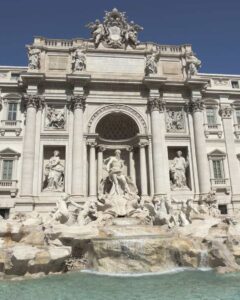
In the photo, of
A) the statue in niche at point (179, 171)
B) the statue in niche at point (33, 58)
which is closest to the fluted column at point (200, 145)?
the statue in niche at point (179, 171)

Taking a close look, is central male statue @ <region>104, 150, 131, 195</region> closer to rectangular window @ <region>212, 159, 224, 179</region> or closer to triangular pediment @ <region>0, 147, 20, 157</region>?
triangular pediment @ <region>0, 147, 20, 157</region>

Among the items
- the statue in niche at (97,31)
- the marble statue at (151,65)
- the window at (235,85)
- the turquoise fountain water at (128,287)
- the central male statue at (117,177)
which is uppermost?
the statue in niche at (97,31)

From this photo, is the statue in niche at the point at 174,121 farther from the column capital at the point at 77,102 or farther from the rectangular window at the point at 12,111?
the rectangular window at the point at 12,111

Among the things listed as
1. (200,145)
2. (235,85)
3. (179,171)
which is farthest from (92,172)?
(235,85)

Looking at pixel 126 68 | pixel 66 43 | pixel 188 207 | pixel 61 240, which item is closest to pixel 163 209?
pixel 188 207

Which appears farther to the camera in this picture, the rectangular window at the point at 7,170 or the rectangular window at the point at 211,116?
the rectangular window at the point at 211,116

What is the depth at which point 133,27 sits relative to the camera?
83.4ft

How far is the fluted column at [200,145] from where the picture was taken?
21.5 metres

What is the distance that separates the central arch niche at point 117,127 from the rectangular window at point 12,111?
6406mm

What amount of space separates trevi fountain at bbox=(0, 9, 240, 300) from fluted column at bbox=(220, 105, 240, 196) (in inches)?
3.6

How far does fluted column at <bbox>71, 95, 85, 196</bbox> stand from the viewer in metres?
20.1

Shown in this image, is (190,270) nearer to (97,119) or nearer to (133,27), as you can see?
(97,119)

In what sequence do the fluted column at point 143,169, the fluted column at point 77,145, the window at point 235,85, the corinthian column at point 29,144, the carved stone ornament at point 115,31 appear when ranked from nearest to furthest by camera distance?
the corinthian column at point 29,144 → the fluted column at point 77,145 → the fluted column at point 143,169 → the carved stone ornament at point 115,31 → the window at point 235,85

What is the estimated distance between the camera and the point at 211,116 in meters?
24.3
